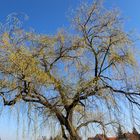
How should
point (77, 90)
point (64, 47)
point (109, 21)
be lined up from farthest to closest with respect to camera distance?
1. point (64, 47)
2. point (109, 21)
3. point (77, 90)

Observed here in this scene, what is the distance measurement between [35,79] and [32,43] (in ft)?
5.13

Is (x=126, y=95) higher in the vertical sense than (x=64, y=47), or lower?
lower

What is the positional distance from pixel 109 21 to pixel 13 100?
3684mm

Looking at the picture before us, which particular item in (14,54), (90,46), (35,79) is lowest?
(35,79)

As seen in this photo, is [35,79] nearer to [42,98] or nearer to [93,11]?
[42,98]

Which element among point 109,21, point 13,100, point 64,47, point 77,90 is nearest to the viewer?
point 13,100

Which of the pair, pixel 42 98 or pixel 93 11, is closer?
pixel 42 98

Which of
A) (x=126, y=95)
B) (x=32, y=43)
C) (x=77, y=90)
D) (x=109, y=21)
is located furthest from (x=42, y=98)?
(x=109, y=21)

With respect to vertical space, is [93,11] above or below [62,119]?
above

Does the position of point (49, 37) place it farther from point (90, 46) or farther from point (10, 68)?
point (10, 68)

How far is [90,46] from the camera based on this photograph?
391 inches

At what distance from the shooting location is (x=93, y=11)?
9898mm

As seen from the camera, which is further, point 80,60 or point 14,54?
point 80,60

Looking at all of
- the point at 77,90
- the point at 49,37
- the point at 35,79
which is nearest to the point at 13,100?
the point at 35,79
